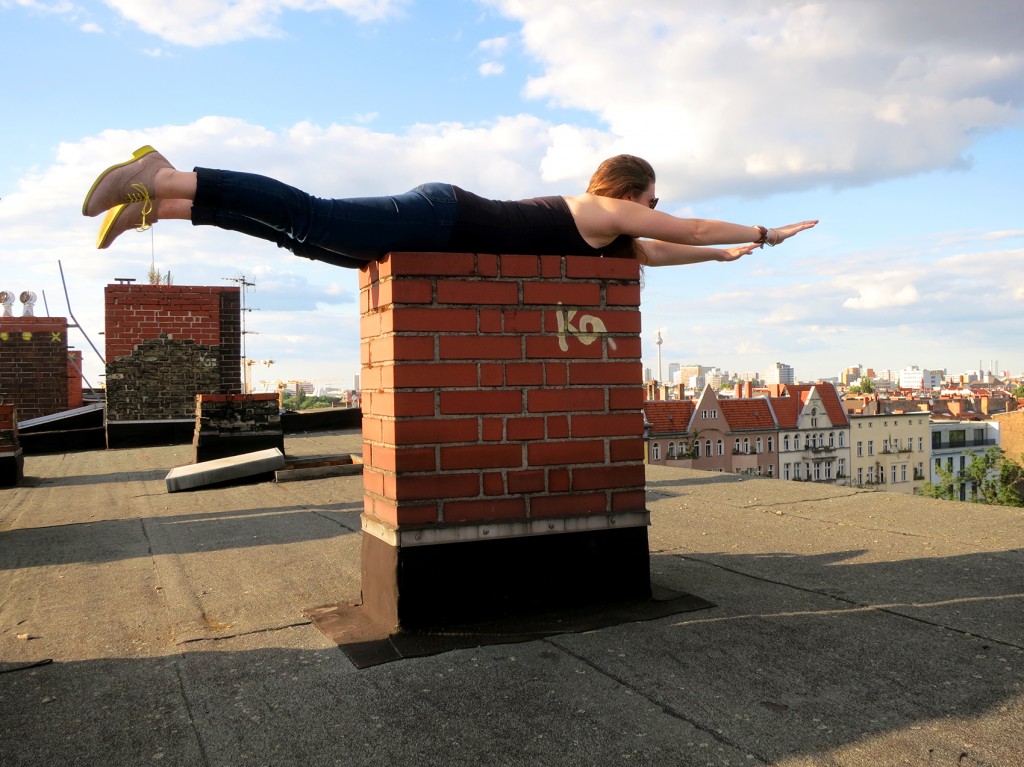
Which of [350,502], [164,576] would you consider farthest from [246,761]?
[350,502]

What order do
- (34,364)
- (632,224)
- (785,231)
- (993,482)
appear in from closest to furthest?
(632,224)
(785,231)
(34,364)
(993,482)

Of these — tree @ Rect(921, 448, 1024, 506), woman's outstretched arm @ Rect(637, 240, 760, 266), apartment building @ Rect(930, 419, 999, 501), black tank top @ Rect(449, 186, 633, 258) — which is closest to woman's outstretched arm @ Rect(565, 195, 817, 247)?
black tank top @ Rect(449, 186, 633, 258)

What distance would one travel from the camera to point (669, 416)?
65312 millimetres

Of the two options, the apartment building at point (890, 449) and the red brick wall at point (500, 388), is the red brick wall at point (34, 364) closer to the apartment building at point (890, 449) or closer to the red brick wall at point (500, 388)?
the red brick wall at point (500, 388)

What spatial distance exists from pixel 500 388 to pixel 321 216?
0.81 meters

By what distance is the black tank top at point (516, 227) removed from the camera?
2.57 m

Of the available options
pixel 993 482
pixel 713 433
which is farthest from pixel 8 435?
pixel 713 433

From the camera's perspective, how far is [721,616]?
249 cm

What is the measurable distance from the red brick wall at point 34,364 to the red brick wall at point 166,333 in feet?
17.2

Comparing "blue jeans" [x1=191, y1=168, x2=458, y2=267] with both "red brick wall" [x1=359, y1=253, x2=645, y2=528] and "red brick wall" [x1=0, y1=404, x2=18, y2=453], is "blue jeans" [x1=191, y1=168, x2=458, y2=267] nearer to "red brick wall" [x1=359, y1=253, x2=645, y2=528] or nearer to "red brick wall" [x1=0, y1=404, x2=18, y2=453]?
"red brick wall" [x1=359, y1=253, x2=645, y2=528]

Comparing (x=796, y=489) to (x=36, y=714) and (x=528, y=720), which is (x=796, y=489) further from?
(x=36, y=714)

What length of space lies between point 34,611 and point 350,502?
2.82 meters

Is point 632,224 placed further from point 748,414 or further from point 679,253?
point 748,414

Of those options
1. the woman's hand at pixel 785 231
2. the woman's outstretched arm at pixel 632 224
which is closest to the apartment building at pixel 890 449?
the woman's hand at pixel 785 231
